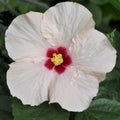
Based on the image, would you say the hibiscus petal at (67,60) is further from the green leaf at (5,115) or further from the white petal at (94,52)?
the green leaf at (5,115)

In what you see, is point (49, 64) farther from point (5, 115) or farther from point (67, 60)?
point (5, 115)

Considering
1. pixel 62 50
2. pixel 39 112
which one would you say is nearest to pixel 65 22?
pixel 62 50

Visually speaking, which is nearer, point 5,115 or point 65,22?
point 65,22

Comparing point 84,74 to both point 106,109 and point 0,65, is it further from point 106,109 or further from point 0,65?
point 0,65

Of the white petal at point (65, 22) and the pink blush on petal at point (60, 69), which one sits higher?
the white petal at point (65, 22)

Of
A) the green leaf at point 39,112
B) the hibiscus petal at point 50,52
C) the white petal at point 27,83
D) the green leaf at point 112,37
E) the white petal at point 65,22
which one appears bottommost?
the green leaf at point 39,112

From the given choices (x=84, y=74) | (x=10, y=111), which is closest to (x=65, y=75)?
(x=84, y=74)

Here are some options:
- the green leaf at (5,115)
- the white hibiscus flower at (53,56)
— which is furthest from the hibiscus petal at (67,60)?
the green leaf at (5,115)
